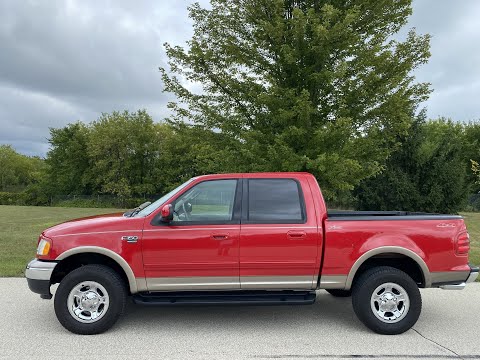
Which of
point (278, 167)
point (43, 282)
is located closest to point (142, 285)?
point (43, 282)

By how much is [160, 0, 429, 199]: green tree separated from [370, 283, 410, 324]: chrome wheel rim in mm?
5254

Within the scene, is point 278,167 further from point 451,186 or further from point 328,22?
point 451,186

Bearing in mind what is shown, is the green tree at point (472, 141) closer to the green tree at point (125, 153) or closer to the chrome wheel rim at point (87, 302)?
the green tree at point (125, 153)

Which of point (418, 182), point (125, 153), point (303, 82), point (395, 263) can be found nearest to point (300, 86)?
point (303, 82)

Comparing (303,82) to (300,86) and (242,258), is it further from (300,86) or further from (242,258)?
(242,258)

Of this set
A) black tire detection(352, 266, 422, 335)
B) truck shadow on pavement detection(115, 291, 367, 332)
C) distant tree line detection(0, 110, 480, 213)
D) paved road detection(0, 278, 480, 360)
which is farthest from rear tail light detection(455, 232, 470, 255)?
distant tree line detection(0, 110, 480, 213)

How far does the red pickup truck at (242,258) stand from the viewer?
198 inches

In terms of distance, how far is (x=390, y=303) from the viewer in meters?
5.17

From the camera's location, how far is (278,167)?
35.7 ft

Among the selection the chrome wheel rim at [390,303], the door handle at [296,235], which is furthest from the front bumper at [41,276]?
the chrome wheel rim at [390,303]

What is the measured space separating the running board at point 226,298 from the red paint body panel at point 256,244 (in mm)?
283

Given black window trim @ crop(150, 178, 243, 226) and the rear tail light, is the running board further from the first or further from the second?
the rear tail light

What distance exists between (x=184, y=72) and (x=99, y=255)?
843 cm

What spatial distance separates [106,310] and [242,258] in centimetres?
164
